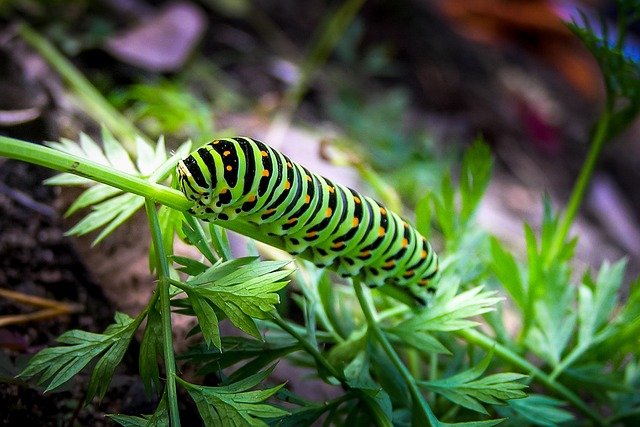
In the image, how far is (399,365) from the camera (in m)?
1.25

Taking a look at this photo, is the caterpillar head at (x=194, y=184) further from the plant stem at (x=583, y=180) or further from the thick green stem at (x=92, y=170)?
the plant stem at (x=583, y=180)

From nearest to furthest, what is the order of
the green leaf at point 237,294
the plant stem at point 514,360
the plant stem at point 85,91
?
the green leaf at point 237,294
the plant stem at point 514,360
the plant stem at point 85,91

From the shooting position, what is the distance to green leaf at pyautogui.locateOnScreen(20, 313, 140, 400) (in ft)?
3.23

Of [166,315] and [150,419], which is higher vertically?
[166,315]

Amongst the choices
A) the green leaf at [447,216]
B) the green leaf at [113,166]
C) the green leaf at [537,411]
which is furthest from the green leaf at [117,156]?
the green leaf at [537,411]

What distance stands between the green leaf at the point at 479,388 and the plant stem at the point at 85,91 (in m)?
1.51

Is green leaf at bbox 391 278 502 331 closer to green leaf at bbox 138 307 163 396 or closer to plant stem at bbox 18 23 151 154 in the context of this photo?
green leaf at bbox 138 307 163 396

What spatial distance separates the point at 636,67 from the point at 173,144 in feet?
5.98

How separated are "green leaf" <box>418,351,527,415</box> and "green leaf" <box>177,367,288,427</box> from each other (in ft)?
1.42

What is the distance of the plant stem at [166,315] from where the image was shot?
973 mm

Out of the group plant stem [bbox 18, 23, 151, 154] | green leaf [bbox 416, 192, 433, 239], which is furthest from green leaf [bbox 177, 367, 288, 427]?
plant stem [bbox 18, 23, 151, 154]

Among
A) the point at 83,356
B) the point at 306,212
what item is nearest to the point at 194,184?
the point at 306,212

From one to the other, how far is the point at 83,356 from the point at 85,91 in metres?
1.70

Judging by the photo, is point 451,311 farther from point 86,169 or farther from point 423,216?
point 86,169
